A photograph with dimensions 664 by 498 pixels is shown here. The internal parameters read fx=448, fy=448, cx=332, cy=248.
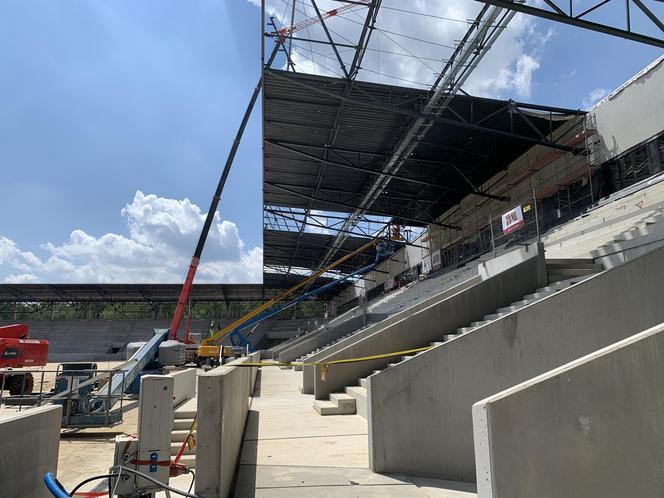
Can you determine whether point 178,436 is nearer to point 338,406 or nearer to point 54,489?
point 338,406

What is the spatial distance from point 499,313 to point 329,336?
14438mm

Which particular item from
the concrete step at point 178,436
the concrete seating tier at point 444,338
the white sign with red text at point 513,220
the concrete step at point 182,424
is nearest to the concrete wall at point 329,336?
the white sign with red text at point 513,220

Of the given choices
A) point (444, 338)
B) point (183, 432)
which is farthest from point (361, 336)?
point (183, 432)

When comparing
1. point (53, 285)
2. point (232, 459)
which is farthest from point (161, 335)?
point (53, 285)

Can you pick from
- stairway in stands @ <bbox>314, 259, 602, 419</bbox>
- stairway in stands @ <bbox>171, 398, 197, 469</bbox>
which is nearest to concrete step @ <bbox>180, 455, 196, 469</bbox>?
stairway in stands @ <bbox>171, 398, 197, 469</bbox>

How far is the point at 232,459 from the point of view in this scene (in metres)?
5.66

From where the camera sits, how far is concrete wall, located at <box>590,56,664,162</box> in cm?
→ 1656

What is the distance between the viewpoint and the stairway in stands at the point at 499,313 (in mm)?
9562

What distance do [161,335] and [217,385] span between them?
56.0ft

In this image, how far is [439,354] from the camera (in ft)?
21.4

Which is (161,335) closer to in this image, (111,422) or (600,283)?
(111,422)

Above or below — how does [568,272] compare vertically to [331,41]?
below

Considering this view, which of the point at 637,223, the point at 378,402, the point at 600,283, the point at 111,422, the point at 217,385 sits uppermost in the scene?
the point at 637,223

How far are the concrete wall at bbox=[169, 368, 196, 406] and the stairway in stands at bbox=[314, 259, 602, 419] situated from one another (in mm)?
3237
